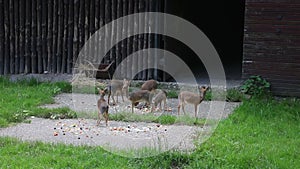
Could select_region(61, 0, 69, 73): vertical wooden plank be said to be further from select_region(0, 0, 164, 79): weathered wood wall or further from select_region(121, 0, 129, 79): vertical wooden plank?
select_region(121, 0, 129, 79): vertical wooden plank

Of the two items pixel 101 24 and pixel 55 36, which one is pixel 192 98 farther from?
pixel 55 36

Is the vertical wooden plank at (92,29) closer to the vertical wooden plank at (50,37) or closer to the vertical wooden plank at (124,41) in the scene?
the vertical wooden plank at (124,41)

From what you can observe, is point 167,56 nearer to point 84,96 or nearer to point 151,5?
point 151,5

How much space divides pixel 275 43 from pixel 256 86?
0.76 metres

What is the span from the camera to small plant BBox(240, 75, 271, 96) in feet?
29.6

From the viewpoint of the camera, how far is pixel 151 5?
9.80 metres

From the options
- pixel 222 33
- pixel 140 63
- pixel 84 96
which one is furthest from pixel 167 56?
pixel 222 33

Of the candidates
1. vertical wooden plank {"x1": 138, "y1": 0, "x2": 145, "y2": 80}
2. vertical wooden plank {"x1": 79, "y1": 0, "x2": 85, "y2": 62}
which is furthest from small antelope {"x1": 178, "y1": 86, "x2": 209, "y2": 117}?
vertical wooden plank {"x1": 79, "y1": 0, "x2": 85, "y2": 62}

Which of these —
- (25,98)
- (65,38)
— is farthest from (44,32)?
(25,98)

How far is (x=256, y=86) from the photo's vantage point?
9086mm

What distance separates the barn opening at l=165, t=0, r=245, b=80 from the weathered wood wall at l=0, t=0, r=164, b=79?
3.41ft

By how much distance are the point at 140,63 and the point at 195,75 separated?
145cm

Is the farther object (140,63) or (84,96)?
(140,63)

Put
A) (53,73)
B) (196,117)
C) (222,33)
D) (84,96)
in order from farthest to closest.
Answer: (222,33)
(53,73)
(84,96)
(196,117)
